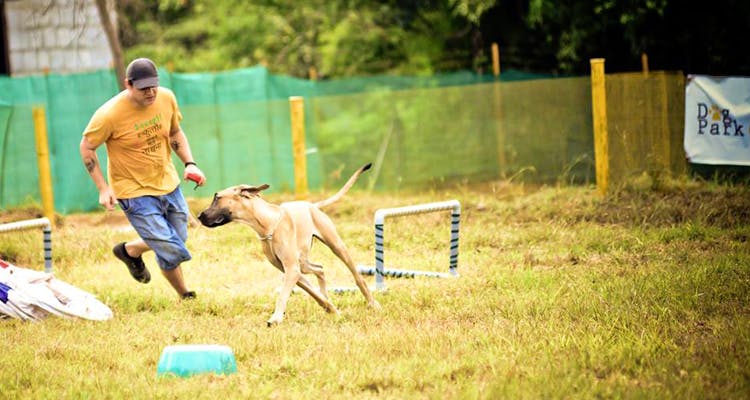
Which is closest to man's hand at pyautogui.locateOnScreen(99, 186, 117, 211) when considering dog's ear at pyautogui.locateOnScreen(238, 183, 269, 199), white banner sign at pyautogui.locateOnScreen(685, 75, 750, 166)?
dog's ear at pyautogui.locateOnScreen(238, 183, 269, 199)

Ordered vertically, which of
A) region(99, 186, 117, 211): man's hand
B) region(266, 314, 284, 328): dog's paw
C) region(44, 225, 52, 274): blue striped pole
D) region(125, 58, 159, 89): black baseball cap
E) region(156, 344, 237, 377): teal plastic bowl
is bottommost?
region(266, 314, 284, 328): dog's paw

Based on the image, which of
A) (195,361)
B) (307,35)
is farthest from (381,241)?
(307,35)

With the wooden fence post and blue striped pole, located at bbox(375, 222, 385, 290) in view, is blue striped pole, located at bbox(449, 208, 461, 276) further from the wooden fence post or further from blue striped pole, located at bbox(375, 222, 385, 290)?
the wooden fence post

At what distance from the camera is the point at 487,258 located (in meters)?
10.5

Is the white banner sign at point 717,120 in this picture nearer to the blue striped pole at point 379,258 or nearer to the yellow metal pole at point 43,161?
the blue striped pole at point 379,258

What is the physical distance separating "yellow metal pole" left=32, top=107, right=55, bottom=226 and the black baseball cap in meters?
6.03

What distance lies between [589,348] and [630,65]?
43.7 feet

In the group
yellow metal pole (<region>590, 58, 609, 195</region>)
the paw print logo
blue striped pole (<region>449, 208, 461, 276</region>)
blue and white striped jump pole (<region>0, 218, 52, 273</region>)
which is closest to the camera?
blue and white striped jump pole (<region>0, 218, 52, 273</region>)

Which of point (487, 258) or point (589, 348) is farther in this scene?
point (487, 258)

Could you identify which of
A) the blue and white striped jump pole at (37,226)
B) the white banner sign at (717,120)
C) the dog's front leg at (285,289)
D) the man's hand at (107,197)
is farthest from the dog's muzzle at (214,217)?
the white banner sign at (717,120)

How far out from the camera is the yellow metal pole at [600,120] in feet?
45.0

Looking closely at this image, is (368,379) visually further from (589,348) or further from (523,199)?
(523,199)

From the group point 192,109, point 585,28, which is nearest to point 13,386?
point 192,109

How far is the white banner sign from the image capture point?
12.8 m
